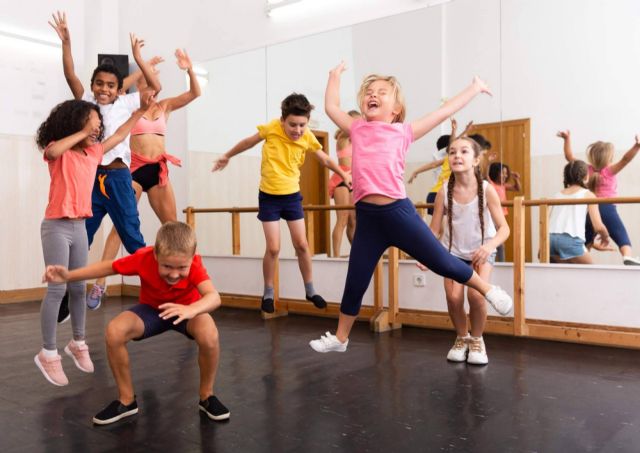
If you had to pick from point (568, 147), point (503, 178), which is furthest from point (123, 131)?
point (568, 147)

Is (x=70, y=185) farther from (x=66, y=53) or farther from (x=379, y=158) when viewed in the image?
(x=379, y=158)

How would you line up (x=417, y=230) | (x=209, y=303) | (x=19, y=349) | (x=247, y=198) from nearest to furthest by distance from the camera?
(x=209, y=303) < (x=417, y=230) < (x=19, y=349) < (x=247, y=198)

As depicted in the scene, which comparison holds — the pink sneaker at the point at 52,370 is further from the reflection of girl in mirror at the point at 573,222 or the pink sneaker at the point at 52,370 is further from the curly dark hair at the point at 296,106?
the reflection of girl in mirror at the point at 573,222

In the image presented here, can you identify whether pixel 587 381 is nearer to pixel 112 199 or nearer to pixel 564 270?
pixel 564 270

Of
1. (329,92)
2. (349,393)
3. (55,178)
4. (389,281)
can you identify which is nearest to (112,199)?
(55,178)

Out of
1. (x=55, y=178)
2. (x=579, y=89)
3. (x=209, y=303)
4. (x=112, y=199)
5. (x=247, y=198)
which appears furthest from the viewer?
(x=247, y=198)

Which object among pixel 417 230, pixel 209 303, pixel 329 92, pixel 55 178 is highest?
pixel 329 92

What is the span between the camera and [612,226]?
3.98 metres

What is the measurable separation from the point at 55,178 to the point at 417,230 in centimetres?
160

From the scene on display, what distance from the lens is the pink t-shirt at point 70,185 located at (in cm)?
266

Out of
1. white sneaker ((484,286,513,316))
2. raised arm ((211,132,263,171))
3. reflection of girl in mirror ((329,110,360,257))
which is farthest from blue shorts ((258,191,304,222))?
white sneaker ((484,286,513,316))

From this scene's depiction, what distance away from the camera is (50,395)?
266cm

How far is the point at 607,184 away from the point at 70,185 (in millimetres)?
3281

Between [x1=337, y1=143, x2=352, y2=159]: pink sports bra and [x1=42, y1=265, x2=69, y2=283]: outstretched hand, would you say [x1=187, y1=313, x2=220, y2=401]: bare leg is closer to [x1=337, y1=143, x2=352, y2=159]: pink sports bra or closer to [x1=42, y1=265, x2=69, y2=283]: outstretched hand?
[x1=42, y1=265, x2=69, y2=283]: outstretched hand
